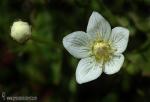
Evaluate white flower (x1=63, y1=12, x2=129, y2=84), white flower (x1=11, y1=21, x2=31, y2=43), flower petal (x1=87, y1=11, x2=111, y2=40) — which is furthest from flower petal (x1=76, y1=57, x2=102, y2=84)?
white flower (x1=11, y1=21, x2=31, y2=43)

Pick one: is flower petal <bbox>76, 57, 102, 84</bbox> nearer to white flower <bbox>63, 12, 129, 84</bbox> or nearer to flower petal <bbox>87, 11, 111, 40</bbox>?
white flower <bbox>63, 12, 129, 84</bbox>

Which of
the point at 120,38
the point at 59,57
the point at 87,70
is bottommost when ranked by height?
the point at 59,57

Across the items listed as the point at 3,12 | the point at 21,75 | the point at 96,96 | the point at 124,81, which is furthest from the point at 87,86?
the point at 3,12

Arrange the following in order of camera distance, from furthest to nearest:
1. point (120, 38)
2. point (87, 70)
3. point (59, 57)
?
point (59, 57) → point (87, 70) → point (120, 38)

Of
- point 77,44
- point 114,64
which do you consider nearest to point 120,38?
point 114,64

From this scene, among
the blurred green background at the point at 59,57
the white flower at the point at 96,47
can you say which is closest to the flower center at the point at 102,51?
the white flower at the point at 96,47

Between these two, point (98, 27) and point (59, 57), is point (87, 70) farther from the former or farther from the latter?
point (59, 57)
